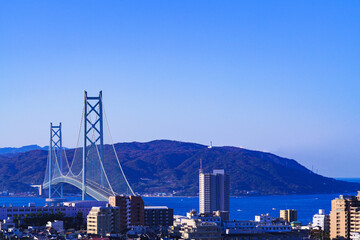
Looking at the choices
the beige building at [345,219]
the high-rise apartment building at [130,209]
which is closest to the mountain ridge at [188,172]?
the high-rise apartment building at [130,209]

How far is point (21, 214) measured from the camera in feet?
92.0

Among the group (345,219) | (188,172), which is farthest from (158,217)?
(188,172)

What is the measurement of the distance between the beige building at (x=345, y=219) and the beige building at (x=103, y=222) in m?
6.67

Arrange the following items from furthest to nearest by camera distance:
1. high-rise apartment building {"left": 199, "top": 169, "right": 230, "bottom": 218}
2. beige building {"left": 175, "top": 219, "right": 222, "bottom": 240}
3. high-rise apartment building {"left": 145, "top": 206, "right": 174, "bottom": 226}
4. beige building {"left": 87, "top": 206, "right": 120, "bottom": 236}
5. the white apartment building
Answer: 1. high-rise apartment building {"left": 199, "top": 169, "right": 230, "bottom": 218}
2. high-rise apartment building {"left": 145, "top": 206, "right": 174, "bottom": 226}
3. the white apartment building
4. beige building {"left": 87, "top": 206, "right": 120, "bottom": 236}
5. beige building {"left": 175, "top": 219, "right": 222, "bottom": 240}

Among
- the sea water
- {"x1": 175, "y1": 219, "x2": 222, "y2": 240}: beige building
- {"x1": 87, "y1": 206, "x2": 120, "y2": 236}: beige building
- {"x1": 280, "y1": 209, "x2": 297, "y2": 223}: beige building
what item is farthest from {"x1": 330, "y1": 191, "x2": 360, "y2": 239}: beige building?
the sea water

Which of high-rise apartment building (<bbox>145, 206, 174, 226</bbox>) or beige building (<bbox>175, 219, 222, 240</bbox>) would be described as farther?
high-rise apartment building (<bbox>145, 206, 174, 226</bbox>)

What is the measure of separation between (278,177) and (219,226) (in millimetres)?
83480

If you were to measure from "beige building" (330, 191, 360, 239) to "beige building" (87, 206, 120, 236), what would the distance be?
21.9ft

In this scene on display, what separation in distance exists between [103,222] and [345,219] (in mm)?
7358

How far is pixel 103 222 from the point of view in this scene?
77.3 ft

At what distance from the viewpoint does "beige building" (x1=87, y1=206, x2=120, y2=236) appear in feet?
76.6

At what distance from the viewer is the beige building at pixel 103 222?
23.4m

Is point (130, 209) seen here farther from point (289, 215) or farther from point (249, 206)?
point (249, 206)

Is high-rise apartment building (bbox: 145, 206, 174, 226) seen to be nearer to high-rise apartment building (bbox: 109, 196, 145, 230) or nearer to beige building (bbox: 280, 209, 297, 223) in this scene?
high-rise apartment building (bbox: 109, 196, 145, 230)
